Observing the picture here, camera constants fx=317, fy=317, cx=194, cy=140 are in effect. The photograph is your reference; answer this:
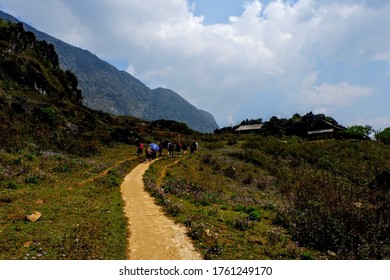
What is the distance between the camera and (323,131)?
101 metres

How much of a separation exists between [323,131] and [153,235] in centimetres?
9802

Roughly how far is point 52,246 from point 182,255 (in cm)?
447

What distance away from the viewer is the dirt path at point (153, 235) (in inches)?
438

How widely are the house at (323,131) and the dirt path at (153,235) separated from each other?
92.0 m

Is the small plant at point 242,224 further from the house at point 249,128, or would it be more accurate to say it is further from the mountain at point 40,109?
the house at point 249,128

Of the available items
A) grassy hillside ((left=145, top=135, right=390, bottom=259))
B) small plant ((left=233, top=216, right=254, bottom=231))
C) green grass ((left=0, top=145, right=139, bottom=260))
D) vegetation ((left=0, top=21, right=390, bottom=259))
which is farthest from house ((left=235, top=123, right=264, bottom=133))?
small plant ((left=233, top=216, right=254, bottom=231))

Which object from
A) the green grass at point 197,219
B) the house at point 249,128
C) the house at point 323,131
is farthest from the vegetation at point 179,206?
the house at point 249,128

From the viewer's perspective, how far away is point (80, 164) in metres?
30.4

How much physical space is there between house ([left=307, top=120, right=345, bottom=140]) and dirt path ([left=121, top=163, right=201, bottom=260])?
302ft

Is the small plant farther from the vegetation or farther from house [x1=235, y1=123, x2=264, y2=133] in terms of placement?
house [x1=235, y1=123, x2=264, y2=133]

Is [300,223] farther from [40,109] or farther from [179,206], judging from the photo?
[40,109]

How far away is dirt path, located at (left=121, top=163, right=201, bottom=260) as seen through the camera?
11133mm

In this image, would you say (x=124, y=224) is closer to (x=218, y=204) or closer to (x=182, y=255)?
(x=182, y=255)

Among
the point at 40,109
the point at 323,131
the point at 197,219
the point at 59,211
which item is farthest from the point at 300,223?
the point at 323,131
